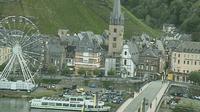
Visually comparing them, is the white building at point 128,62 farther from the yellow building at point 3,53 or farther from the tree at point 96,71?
the yellow building at point 3,53

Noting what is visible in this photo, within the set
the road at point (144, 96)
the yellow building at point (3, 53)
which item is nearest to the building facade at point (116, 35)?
the road at point (144, 96)

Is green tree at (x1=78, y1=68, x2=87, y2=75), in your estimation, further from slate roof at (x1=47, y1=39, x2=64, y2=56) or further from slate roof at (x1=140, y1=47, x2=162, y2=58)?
slate roof at (x1=140, y1=47, x2=162, y2=58)

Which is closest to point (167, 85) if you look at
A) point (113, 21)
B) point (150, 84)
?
point (150, 84)

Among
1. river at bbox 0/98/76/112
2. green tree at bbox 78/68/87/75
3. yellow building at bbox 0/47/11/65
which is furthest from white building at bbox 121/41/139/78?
river at bbox 0/98/76/112

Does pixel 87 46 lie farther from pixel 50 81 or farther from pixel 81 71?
pixel 50 81

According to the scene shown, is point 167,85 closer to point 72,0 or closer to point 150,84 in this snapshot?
point 150,84
